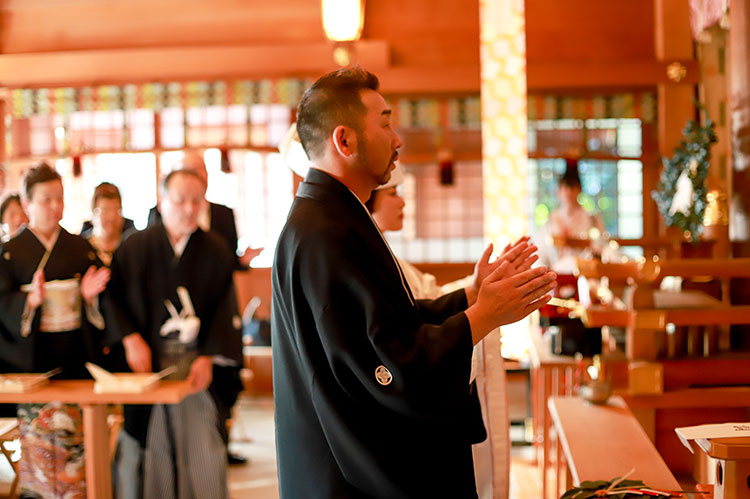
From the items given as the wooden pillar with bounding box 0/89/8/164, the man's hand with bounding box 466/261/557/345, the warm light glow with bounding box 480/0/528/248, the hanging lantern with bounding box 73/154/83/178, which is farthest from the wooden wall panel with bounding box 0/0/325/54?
the man's hand with bounding box 466/261/557/345

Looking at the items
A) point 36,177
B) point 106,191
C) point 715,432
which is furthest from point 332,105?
point 106,191

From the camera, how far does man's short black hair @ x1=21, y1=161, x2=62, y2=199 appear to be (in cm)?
332

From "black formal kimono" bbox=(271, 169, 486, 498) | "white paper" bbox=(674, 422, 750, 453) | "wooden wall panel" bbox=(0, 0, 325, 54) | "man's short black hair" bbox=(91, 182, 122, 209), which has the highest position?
"wooden wall panel" bbox=(0, 0, 325, 54)

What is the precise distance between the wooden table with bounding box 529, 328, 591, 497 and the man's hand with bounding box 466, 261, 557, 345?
1832mm

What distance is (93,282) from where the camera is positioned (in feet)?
11.3

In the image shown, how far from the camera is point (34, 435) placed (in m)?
3.40

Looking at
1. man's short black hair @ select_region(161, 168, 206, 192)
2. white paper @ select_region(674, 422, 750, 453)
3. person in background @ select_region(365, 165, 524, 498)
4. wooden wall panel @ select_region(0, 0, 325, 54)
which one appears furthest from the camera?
wooden wall panel @ select_region(0, 0, 325, 54)

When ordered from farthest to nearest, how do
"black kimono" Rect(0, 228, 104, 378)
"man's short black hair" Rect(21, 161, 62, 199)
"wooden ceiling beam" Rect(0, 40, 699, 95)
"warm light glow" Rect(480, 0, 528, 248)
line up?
"wooden ceiling beam" Rect(0, 40, 699, 95), "warm light glow" Rect(480, 0, 528, 248), "black kimono" Rect(0, 228, 104, 378), "man's short black hair" Rect(21, 161, 62, 199)

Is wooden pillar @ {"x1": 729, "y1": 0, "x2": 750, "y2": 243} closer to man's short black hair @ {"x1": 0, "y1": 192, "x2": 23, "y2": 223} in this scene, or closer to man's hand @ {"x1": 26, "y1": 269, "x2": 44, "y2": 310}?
man's hand @ {"x1": 26, "y1": 269, "x2": 44, "y2": 310}

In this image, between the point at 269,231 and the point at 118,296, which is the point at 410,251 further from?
the point at 118,296

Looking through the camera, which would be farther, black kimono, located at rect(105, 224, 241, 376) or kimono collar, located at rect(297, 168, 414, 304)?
black kimono, located at rect(105, 224, 241, 376)

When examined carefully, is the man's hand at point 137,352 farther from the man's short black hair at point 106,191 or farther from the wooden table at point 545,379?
the wooden table at point 545,379

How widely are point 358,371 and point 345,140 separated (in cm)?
52

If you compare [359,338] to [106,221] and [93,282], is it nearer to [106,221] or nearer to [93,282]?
[93,282]
